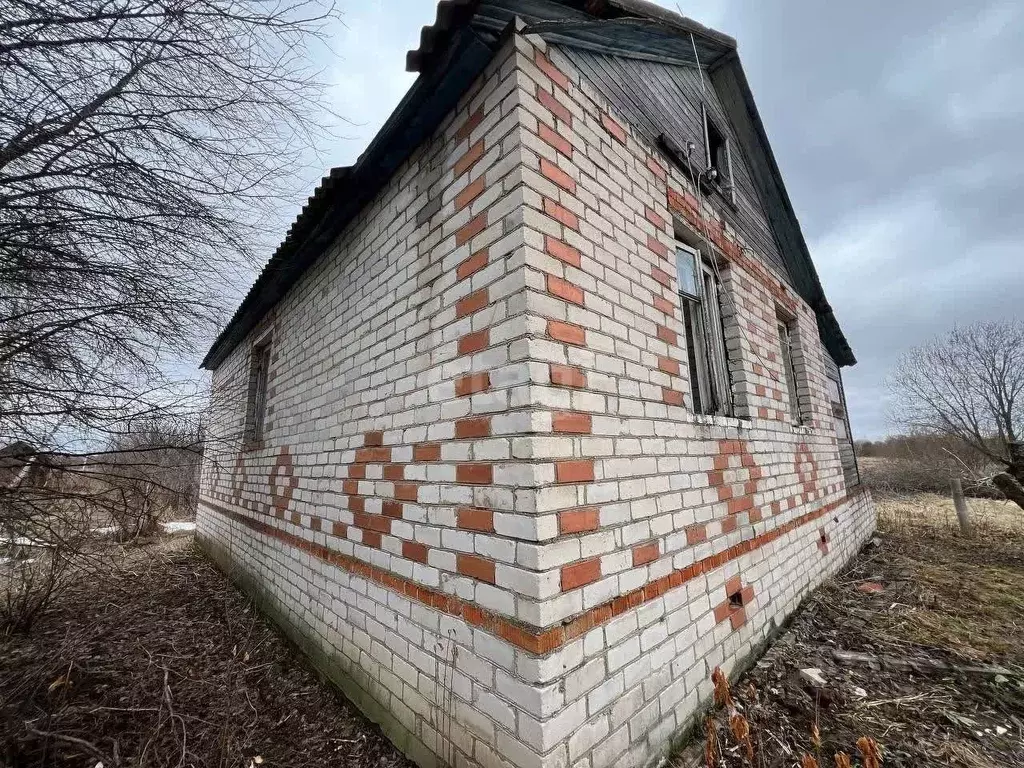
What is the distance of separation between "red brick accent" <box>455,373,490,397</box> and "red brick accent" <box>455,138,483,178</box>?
1121mm

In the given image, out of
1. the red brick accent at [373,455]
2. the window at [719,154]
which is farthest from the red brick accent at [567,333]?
the window at [719,154]

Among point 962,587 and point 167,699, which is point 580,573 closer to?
point 167,699

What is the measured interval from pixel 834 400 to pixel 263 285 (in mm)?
10275

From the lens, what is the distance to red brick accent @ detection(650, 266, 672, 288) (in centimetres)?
257

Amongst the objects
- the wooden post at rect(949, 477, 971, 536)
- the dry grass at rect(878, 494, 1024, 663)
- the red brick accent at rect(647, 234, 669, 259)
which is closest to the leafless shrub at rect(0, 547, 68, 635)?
the red brick accent at rect(647, 234, 669, 259)

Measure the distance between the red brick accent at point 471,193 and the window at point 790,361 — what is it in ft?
14.6

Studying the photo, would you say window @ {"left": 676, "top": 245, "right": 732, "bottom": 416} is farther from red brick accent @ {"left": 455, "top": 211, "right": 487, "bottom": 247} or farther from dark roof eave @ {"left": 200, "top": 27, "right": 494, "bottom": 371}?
dark roof eave @ {"left": 200, "top": 27, "right": 494, "bottom": 371}

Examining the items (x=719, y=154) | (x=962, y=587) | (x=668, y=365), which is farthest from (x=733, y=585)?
(x=719, y=154)

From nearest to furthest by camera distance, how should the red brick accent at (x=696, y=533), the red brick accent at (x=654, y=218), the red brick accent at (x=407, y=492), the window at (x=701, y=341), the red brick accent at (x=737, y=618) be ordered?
the red brick accent at (x=407, y=492)
the red brick accent at (x=696, y=533)
the red brick accent at (x=737, y=618)
the red brick accent at (x=654, y=218)
the window at (x=701, y=341)

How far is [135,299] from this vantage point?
10.1 feet

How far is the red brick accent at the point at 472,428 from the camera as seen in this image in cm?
181

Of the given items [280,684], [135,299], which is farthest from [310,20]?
[280,684]

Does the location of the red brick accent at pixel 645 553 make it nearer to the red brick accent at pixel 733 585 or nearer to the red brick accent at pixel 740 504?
the red brick accent at pixel 733 585

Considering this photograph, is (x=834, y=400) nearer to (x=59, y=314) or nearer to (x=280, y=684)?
(x=280, y=684)
